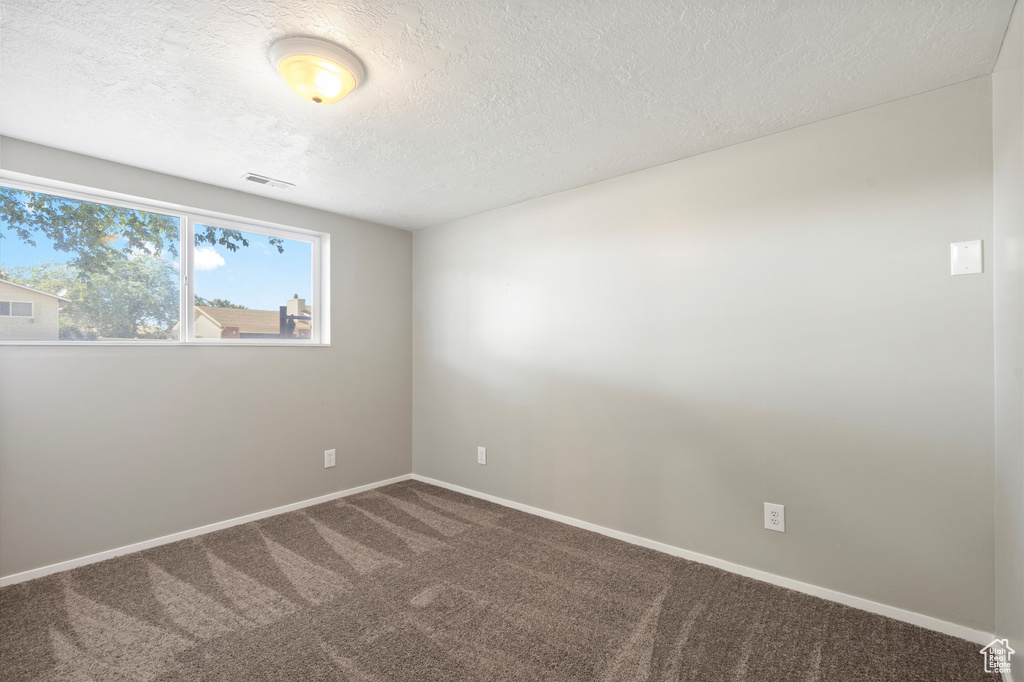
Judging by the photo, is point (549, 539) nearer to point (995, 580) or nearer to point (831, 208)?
point (995, 580)

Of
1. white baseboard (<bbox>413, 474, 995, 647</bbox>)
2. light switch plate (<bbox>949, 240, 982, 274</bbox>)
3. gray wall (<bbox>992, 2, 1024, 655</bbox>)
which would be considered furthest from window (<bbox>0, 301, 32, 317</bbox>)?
light switch plate (<bbox>949, 240, 982, 274</bbox>)

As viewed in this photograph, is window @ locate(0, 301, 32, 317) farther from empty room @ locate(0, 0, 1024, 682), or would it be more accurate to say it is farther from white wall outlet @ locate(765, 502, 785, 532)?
white wall outlet @ locate(765, 502, 785, 532)

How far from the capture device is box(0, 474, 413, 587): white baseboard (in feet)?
7.66

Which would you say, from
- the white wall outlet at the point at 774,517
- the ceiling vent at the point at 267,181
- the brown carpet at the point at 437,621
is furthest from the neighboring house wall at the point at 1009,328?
the ceiling vent at the point at 267,181

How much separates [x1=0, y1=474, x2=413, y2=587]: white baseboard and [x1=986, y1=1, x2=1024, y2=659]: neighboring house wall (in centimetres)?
358

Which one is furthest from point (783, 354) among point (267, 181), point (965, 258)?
point (267, 181)

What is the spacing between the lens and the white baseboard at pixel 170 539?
2334mm

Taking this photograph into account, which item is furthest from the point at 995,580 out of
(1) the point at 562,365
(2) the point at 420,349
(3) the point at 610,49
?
(2) the point at 420,349

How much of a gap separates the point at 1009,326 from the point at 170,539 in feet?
13.3

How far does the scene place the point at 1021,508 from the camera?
137 cm

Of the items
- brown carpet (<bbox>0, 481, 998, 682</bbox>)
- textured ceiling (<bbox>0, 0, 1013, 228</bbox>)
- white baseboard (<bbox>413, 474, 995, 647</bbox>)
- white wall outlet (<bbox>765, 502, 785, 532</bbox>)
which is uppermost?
textured ceiling (<bbox>0, 0, 1013, 228</bbox>)

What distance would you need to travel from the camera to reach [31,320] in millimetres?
2414

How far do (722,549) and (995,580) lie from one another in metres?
1.01

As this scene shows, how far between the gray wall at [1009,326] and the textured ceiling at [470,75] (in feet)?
0.64
